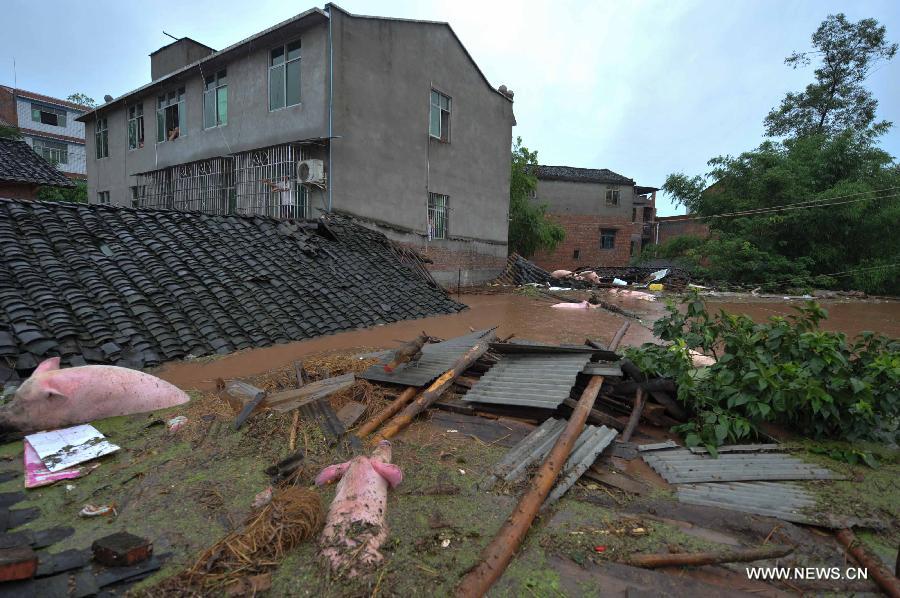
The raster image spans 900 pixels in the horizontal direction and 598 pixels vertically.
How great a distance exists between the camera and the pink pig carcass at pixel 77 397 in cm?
379

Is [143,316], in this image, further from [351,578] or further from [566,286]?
[566,286]

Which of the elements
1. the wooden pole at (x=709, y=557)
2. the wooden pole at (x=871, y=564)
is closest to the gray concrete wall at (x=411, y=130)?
the wooden pole at (x=709, y=557)

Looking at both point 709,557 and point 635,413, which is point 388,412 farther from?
point 709,557

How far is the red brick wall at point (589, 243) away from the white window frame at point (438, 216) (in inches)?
581

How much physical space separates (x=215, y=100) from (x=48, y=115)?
23.4 m

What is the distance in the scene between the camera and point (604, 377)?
15.1 ft

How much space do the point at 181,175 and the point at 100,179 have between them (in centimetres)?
790

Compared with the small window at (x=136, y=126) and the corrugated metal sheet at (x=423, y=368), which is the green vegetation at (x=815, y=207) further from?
the small window at (x=136, y=126)

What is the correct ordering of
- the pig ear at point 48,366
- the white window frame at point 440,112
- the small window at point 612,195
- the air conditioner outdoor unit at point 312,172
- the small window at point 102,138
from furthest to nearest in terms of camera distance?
the small window at point 612,195 < the small window at point 102,138 < the white window frame at point 440,112 < the air conditioner outdoor unit at point 312,172 < the pig ear at point 48,366

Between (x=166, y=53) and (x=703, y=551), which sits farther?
(x=166, y=53)

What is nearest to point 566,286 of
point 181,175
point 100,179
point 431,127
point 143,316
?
point 431,127

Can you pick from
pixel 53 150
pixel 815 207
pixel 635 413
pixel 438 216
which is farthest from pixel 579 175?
pixel 53 150

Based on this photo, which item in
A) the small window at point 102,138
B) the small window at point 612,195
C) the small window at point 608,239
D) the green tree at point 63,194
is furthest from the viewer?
the small window at point 608,239

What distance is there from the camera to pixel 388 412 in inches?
163
